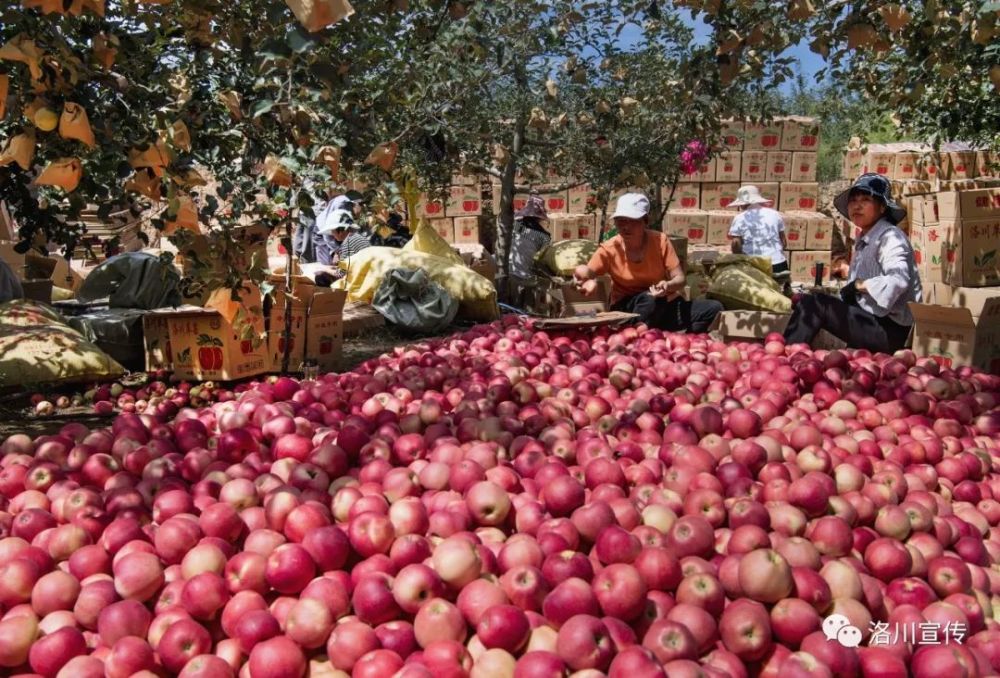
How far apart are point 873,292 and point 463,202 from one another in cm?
871

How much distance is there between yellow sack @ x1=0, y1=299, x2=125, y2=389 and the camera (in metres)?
5.60

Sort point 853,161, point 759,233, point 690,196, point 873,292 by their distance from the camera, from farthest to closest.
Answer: point 853,161 < point 690,196 < point 759,233 < point 873,292

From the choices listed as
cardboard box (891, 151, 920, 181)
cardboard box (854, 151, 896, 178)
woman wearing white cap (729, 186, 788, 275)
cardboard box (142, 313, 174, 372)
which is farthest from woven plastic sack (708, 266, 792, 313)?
cardboard box (891, 151, 920, 181)

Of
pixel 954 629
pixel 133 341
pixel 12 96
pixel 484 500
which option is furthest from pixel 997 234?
pixel 133 341

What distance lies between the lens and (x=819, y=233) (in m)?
13.4

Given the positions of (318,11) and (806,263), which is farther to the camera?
(806,263)

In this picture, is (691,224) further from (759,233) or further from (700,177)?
(759,233)

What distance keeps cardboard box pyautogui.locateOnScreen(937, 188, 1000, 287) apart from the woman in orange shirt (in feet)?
6.03

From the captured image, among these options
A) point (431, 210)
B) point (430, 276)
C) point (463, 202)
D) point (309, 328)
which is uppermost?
point (463, 202)

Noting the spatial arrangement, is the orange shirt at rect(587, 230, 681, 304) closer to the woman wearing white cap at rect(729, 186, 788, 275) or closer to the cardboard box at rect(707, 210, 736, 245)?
the woman wearing white cap at rect(729, 186, 788, 275)

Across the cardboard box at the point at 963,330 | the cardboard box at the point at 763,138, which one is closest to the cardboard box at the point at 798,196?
the cardboard box at the point at 763,138

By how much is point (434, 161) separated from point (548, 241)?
218 cm
